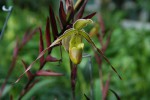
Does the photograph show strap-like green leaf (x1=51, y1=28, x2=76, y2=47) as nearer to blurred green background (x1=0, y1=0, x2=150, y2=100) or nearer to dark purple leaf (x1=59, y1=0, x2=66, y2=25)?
dark purple leaf (x1=59, y1=0, x2=66, y2=25)

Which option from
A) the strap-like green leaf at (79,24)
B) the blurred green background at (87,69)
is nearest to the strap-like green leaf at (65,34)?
the strap-like green leaf at (79,24)

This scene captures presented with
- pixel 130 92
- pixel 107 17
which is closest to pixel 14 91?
pixel 130 92

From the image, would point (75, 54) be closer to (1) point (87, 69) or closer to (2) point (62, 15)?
(2) point (62, 15)

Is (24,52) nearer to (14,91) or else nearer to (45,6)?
(14,91)

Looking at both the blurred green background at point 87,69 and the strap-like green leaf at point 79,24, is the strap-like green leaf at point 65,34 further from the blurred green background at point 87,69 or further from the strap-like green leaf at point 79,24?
the blurred green background at point 87,69

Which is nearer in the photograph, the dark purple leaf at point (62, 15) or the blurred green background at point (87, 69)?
the dark purple leaf at point (62, 15)

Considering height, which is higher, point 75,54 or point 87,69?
point 75,54

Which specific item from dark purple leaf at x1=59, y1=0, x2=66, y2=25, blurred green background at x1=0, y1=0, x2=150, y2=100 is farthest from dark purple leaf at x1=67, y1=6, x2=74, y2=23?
blurred green background at x1=0, y1=0, x2=150, y2=100

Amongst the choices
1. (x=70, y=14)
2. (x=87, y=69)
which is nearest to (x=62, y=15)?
(x=70, y=14)

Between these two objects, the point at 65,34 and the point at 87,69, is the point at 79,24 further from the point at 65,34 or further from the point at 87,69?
the point at 87,69

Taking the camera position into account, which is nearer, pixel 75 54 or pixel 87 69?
pixel 75 54

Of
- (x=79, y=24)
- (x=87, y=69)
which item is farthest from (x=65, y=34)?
(x=87, y=69)
